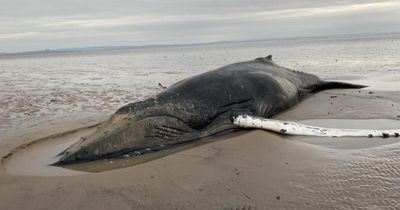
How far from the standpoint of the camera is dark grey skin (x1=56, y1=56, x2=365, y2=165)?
5934 millimetres

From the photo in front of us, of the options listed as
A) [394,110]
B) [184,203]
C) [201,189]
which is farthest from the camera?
[394,110]

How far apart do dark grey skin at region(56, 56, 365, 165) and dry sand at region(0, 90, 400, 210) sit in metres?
0.64

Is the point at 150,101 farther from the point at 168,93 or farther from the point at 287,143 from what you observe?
the point at 287,143

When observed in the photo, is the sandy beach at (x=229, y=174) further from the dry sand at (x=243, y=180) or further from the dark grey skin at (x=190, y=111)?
the dark grey skin at (x=190, y=111)

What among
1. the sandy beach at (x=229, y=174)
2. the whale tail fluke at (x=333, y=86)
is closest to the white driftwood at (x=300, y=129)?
the sandy beach at (x=229, y=174)

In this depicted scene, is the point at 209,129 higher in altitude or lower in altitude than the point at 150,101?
lower

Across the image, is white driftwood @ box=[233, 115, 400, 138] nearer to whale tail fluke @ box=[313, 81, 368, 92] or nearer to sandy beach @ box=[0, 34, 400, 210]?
sandy beach @ box=[0, 34, 400, 210]

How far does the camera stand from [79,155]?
573 cm

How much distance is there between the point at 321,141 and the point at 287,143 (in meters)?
0.47

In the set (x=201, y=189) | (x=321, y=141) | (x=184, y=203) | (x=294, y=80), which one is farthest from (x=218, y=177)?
(x=294, y=80)

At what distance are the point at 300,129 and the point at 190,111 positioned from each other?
1.71 metres

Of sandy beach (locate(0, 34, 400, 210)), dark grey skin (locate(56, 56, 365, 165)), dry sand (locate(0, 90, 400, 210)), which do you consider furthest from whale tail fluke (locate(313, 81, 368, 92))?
dry sand (locate(0, 90, 400, 210))

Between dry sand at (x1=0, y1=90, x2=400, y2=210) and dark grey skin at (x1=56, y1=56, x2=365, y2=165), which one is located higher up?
dark grey skin at (x1=56, y1=56, x2=365, y2=165)

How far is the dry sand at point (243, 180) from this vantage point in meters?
3.98
